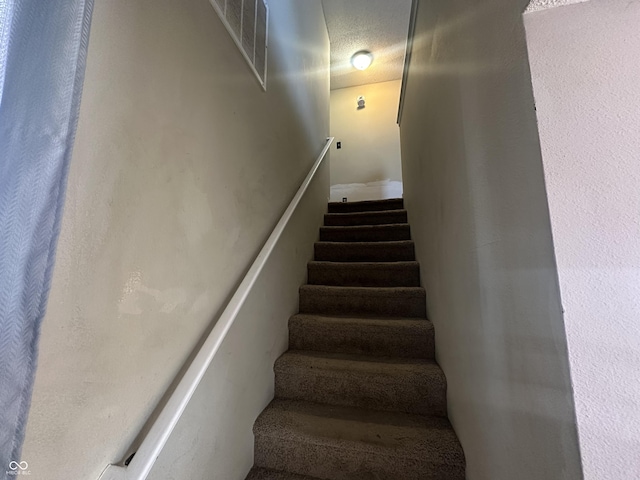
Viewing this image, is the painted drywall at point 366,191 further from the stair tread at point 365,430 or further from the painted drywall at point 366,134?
the stair tread at point 365,430

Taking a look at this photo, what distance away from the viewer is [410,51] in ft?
5.86

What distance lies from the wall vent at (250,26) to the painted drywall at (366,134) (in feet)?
9.28

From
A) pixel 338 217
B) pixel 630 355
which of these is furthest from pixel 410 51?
pixel 630 355

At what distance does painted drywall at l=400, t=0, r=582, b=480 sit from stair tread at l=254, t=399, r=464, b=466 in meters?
0.10

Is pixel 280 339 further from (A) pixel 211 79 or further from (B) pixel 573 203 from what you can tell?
(B) pixel 573 203

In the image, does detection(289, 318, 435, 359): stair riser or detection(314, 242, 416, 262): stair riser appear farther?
detection(314, 242, 416, 262): stair riser

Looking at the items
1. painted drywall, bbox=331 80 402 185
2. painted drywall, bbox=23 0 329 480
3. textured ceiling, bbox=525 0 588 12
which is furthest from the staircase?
painted drywall, bbox=331 80 402 185

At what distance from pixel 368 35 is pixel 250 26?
9.22 ft

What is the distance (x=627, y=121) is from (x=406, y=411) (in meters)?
1.31

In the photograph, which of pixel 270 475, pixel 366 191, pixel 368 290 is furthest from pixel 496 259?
pixel 366 191

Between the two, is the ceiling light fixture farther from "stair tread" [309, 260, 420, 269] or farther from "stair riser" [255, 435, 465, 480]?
"stair riser" [255, 435, 465, 480]

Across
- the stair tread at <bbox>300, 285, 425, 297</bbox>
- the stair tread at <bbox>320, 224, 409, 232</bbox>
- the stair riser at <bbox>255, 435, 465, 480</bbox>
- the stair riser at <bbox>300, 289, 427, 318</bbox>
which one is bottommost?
the stair riser at <bbox>255, 435, 465, 480</bbox>

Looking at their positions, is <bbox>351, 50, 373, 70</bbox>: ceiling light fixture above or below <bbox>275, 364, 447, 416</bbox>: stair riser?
above

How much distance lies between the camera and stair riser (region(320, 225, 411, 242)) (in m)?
2.35
